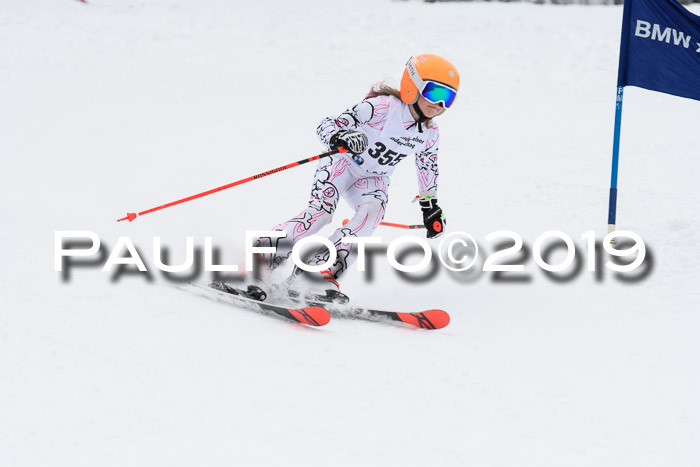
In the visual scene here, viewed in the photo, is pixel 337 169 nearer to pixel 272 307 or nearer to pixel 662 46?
pixel 272 307

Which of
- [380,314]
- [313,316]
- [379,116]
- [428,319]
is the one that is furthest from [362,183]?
[313,316]

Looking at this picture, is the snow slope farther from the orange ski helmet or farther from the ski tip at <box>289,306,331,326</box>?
the orange ski helmet

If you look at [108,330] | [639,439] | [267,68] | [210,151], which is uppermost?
[267,68]

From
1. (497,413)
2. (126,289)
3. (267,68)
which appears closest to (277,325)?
(126,289)

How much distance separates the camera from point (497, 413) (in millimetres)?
2887

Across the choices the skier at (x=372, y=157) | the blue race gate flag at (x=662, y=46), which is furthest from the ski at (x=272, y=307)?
the blue race gate flag at (x=662, y=46)

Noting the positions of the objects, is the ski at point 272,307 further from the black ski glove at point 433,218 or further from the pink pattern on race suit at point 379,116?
the pink pattern on race suit at point 379,116

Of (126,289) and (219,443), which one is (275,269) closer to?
(126,289)

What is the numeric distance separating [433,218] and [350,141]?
0.90m

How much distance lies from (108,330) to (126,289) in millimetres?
696

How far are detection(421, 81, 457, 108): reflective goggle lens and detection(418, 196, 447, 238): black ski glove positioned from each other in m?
0.78

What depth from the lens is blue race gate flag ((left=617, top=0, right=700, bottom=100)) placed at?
5465 mm

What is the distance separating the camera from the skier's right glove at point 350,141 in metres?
4.27

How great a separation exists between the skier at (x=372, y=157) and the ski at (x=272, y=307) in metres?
0.31
